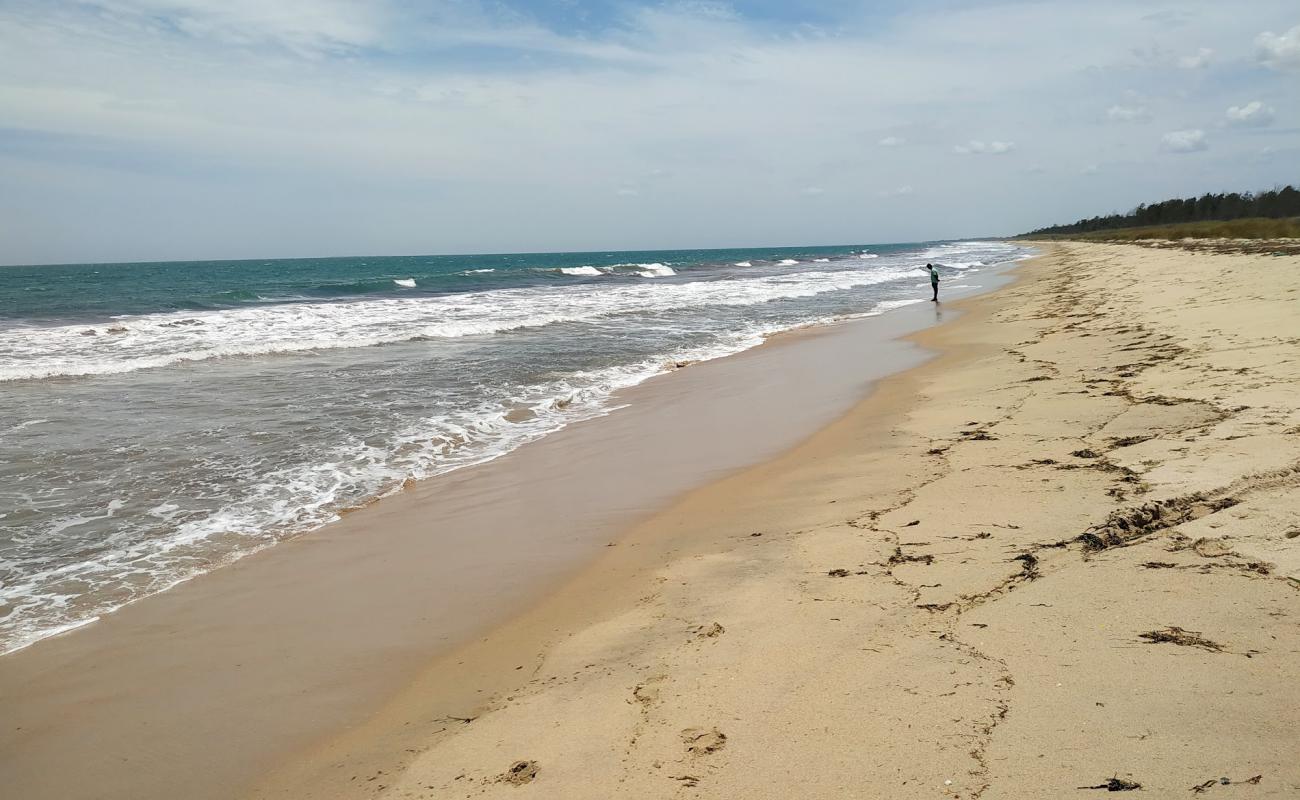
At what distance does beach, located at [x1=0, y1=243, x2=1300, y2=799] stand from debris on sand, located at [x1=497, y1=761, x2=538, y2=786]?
12mm

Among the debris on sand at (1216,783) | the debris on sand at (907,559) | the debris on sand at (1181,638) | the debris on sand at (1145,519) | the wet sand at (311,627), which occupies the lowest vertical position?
the wet sand at (311,627)

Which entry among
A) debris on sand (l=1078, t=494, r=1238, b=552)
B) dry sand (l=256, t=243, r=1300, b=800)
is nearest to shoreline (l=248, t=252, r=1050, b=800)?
dry sand (l=256, t=243, r=1300, b=800)

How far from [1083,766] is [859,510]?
2898 millimetres

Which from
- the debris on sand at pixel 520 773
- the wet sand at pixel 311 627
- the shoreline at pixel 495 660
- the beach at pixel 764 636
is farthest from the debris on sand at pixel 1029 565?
the wet sand at pixel 311 627

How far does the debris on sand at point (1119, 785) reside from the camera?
220 cm

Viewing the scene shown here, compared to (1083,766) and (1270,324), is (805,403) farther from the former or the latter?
(1083,766)

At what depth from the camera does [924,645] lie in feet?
10.5

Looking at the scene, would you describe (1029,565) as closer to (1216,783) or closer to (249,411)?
(1216,783)

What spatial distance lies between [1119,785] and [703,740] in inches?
52.4

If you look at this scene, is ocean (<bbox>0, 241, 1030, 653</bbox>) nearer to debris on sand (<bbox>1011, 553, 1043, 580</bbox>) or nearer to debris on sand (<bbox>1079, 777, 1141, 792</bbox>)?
debris on sand (<bbox>1011, 553, 1043, 580</bbox>)

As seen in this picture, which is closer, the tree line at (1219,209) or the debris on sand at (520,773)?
the debris on sand at (520,773)

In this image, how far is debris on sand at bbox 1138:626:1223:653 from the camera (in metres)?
2.85

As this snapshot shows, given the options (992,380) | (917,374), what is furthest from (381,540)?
(917,374)

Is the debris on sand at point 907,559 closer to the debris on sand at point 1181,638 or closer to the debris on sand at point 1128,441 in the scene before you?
the debris on sand at point 1181,638
